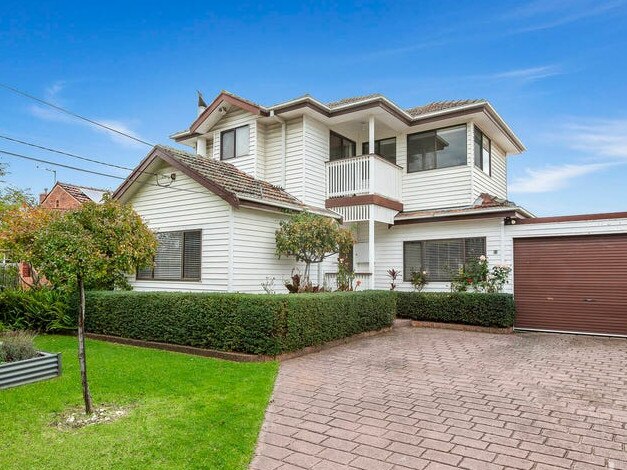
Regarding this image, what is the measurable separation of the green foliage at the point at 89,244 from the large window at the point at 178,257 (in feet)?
19.3

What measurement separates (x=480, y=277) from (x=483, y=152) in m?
4.99

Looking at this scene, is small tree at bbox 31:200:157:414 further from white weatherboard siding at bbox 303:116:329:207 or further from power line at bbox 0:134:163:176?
white weatherboard siding at bbox 303:116:329:207

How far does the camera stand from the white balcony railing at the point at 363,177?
14.1 metres

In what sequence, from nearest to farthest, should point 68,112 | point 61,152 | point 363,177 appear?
point 61,152 → point 68,112 → point 363,177

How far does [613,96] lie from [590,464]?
1639 centimetres

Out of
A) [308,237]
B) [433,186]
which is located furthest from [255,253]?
[433,186]

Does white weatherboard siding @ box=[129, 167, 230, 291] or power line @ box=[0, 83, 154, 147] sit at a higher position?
power line @ box=[0, 83, 154, 147]

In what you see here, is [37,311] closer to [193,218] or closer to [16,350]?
[193,218]

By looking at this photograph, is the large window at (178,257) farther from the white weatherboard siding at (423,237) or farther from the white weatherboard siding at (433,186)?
the white weatherboard siding at (433,186)

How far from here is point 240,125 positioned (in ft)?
50.5

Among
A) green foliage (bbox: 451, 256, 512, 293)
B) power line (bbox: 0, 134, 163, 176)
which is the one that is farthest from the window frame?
power line (bbox: 0, 134, 163, 176)

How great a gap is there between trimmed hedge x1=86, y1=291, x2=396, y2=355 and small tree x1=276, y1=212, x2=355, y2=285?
1569mm

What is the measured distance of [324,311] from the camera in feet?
31.9

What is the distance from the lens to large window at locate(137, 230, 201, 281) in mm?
11938
